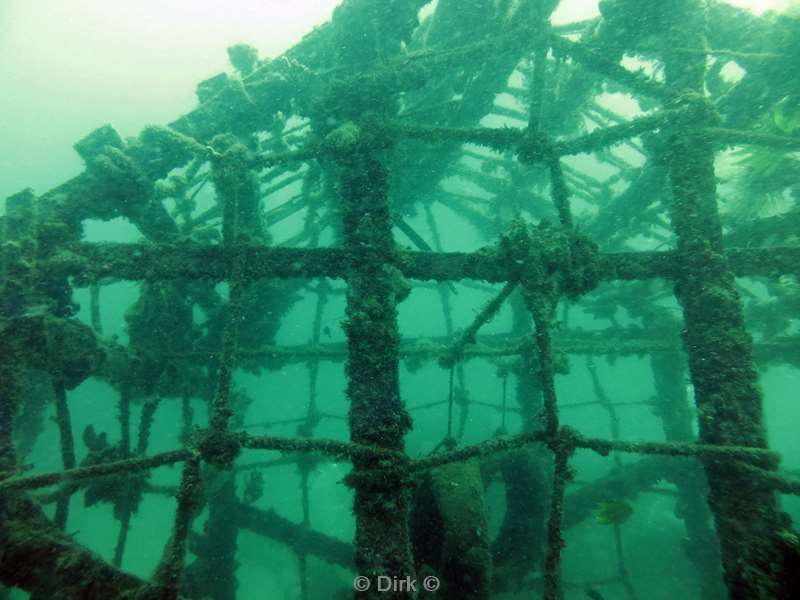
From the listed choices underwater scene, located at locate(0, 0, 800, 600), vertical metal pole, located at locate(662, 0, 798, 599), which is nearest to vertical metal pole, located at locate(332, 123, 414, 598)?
underwater scene, located at locate(0, 0, 800, 600)

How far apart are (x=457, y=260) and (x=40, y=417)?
35.3ft

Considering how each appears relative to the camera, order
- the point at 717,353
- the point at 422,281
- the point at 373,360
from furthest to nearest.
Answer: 1. the point at 422,281
2. the point at 717,353
3. the point at 373,360

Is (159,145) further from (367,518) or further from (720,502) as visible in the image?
(720,502)

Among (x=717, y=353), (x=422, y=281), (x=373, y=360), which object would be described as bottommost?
(x=373, y=360)

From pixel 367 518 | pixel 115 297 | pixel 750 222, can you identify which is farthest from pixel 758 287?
pixel 115 297

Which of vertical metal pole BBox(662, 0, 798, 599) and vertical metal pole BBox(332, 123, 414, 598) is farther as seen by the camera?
vertical metal pole BBox(662, 0, 798, 599)

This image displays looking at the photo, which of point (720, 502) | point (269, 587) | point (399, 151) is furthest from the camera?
point (269, 587)

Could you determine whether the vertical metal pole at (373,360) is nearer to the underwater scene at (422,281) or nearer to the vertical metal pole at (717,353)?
the underwater scene at (422,281)

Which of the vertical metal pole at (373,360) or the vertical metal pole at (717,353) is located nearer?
the vertical metal pole at (373,360)

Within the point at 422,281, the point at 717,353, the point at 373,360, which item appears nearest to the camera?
the point at 373,360

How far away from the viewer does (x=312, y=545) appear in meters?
8.01

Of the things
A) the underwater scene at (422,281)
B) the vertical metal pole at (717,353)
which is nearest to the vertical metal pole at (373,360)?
the underwater scene at (422,281)

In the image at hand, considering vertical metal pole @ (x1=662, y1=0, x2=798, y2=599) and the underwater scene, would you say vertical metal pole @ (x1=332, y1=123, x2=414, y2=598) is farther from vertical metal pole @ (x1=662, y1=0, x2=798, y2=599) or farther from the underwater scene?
vertical metal pole @ (x1=662, y1=0, x2=798, y2=599)

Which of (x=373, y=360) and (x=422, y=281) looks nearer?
(x=373, y=360)
